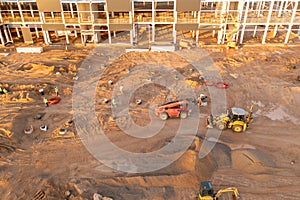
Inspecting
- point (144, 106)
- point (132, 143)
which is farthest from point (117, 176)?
point (144, 106)

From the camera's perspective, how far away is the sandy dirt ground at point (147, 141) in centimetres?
1485

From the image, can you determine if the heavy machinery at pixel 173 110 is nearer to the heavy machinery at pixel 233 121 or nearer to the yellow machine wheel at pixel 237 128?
the heavy machinery at pixel 233 121

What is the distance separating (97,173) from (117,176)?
1.32 meters

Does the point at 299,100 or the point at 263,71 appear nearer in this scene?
the point at 299,100

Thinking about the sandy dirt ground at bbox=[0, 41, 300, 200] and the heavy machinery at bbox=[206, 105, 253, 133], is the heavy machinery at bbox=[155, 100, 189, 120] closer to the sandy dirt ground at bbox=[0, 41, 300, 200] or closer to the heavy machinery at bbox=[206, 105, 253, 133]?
the sandy dirt ground at bbox=[0, 41, 300, 200]

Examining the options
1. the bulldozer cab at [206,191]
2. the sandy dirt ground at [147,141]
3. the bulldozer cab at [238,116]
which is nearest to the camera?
the bulldozer cab at [206,191]

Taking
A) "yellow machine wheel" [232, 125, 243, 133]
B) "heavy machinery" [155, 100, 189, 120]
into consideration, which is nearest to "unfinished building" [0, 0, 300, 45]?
"heavy machinery" [155, 100, 189, 120]

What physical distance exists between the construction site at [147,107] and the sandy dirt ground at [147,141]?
0.08 meters

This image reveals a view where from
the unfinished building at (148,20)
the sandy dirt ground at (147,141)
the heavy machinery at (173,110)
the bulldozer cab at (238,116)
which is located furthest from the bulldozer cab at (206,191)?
the unfinished building at (148,20)

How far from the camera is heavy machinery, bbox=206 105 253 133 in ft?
62.1

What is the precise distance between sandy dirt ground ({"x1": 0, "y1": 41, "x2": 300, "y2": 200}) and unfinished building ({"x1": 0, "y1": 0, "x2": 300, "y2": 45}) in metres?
6.47

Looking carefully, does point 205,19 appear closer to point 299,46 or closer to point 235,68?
point 235,68

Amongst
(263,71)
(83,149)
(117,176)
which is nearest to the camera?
(117,176)

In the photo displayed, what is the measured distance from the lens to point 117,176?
616 inches
